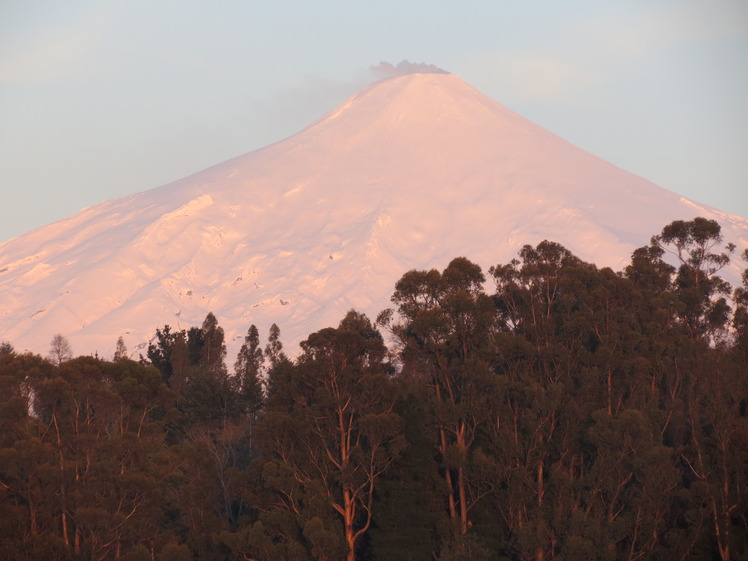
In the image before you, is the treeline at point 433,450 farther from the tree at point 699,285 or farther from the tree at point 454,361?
the tree at point 699,285

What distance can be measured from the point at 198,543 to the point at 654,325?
96.8 ft

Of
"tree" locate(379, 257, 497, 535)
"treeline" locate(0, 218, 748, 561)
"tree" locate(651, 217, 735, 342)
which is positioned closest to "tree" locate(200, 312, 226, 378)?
"treeline" locate(0, 218, 748, 561)

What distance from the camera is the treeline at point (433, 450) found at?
6456 cm

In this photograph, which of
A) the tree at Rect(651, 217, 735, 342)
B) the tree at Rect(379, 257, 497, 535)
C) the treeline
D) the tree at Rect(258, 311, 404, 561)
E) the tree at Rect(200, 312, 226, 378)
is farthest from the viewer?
the tree at Rect(200, 312, 226, 378)

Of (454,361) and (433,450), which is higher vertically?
(454,361)

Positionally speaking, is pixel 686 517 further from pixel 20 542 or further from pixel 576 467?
pixel 20 542

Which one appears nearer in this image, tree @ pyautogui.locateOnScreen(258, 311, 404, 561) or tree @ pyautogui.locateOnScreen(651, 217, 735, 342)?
tree @ pyautogui.locateOnScreen(258, 311, 404, 561)

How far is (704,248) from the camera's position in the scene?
9081cm

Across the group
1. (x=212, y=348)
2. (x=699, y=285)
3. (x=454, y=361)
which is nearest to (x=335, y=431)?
(x=454, y=361)

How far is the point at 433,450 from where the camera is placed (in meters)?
70.2

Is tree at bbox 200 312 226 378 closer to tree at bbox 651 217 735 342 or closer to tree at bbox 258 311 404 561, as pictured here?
tree at bbox 651 217 735 342

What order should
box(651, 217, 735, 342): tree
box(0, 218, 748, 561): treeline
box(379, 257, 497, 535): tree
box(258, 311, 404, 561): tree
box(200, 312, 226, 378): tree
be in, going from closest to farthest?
box(0, 218, 748, 561): treeline → box(258, 311, 404, 561): tree → box(379, 257, 497, 535): tree → box(651, 217, 735, 342): tree → box(200, 312, 226, 378): tree

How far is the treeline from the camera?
64562 millimetres

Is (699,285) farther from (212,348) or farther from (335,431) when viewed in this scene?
(212,348)
